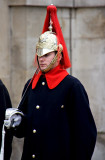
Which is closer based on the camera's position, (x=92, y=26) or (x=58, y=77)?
(x=58, y=77)

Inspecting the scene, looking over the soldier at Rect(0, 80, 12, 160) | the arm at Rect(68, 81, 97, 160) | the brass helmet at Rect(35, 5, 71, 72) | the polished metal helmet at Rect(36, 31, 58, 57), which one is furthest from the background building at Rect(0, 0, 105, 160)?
the arm at Rect(68, 81, 97, 160)

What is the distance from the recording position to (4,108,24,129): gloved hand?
14.9 ft

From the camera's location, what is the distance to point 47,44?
185 inches

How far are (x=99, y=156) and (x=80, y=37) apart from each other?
6.42ft

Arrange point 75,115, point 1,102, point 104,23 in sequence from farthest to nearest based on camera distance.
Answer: point 104,23 < point 1,102 < point 75,115

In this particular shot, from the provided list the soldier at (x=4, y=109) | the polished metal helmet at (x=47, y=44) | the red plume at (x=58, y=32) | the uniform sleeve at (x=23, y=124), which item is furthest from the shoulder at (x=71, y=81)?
the soldier at (x=4, y=109)

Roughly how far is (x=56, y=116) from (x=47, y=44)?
29.2 inches

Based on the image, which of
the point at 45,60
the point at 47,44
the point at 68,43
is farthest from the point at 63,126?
the point at 68,43

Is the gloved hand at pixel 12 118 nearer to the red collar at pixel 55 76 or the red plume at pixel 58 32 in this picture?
the red collar at pixel 55 76

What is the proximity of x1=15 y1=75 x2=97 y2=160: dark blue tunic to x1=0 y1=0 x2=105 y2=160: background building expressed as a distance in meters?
2.75

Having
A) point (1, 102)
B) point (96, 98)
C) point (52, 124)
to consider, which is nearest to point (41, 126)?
point (52, 124)

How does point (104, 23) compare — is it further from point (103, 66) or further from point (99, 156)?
point (99, 156)

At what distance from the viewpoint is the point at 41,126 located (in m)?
4.59

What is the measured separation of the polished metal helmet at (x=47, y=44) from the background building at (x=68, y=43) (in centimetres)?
259
